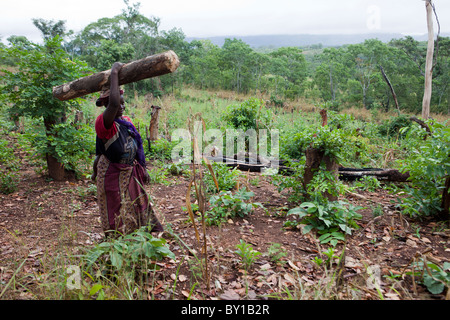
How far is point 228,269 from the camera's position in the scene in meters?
2.67

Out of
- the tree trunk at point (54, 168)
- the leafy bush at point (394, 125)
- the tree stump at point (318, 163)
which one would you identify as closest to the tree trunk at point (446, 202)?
the tree stump at point (318, 163)

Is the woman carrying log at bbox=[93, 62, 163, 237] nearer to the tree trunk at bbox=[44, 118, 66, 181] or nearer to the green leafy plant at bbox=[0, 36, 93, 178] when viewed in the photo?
the green leafy plant at bbox=[0, 36, 93, 178]

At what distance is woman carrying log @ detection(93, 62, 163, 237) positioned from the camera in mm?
2621

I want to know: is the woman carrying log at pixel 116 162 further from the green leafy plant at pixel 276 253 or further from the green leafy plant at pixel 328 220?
the green leafy plant at pixel 328 220

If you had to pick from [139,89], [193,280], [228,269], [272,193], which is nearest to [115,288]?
[193,280]

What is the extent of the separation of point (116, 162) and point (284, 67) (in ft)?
56.9

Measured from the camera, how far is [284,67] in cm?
1844

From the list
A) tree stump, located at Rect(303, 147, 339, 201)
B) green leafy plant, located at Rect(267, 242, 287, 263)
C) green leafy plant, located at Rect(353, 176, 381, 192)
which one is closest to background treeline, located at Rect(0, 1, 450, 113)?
green leafy plant, located at Rect(353, 176, 381, 192)

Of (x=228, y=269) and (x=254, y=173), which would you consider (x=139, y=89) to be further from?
(x=228, y=269)

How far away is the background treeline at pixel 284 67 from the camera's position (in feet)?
52.2

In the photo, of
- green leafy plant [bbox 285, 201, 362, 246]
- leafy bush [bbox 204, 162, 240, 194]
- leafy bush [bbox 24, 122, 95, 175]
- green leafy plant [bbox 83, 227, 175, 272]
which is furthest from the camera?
leafy bush [bbox 204, 162, 240, 194]

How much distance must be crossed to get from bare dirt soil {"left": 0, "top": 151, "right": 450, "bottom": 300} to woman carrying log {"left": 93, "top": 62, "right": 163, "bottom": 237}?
25cm

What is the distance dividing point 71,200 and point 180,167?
6.70 feet

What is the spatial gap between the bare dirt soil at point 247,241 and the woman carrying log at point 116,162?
0.82 feet
